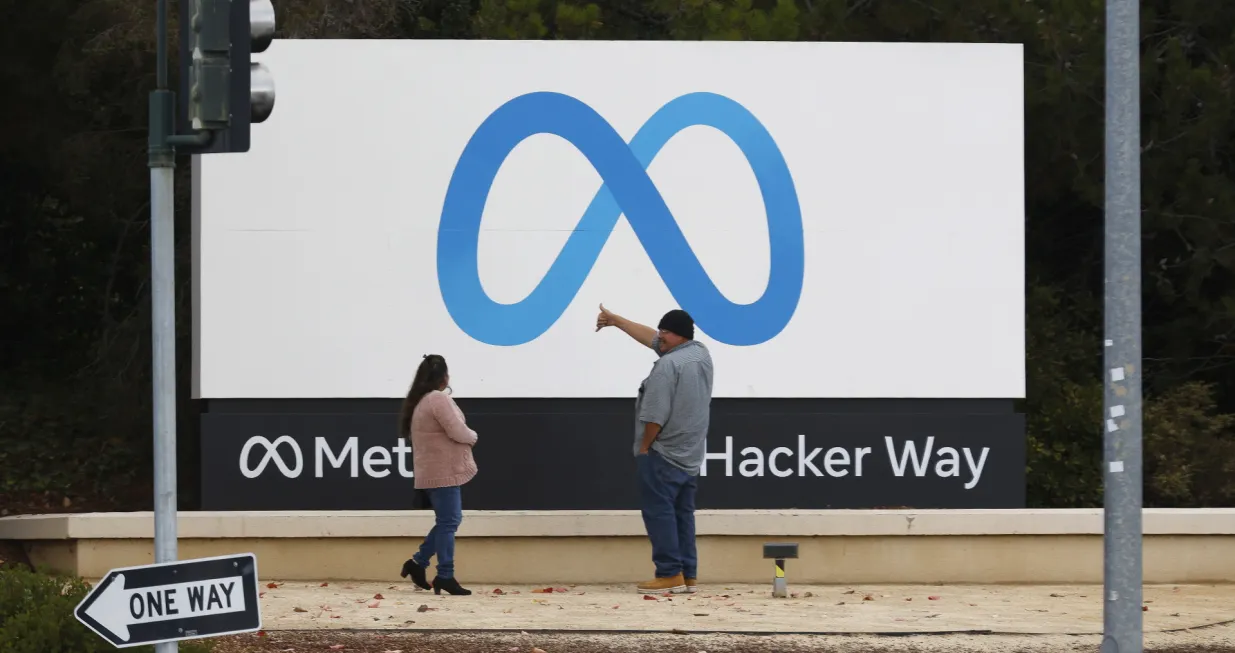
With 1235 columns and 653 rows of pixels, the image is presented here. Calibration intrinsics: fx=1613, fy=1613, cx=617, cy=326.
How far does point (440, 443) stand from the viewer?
1059 centimetres

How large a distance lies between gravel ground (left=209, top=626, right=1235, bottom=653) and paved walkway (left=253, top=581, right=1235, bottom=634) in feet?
0.72

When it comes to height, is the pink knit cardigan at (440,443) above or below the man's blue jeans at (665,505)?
above

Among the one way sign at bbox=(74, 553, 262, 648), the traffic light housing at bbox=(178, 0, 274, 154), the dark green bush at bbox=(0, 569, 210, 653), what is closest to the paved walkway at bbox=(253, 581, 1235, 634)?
the dark green bush at bbox=(0, 569, 210, 653)

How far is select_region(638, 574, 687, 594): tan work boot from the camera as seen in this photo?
35.9 feet

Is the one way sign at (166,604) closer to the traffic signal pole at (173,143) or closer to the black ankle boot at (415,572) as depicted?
the traffic signal pole at (173,143)

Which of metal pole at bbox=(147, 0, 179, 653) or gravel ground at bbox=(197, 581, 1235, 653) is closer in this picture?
metal pole at bbox=(147, 0, 179, 653)

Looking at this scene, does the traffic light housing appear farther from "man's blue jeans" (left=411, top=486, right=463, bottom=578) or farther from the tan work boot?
the tan work boot

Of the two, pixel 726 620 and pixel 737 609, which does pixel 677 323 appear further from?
pixel 726 620

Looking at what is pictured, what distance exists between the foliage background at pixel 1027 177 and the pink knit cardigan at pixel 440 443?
5.68m

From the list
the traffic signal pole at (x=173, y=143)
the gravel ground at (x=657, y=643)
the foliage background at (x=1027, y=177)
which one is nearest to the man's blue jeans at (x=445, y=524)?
the gravel ground at (x=657, y=643)

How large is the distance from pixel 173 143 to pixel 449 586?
16.4ft

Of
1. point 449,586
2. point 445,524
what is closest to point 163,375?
point 445,524

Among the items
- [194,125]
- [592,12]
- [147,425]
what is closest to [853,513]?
[592,12]

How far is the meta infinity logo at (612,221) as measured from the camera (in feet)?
40.9
